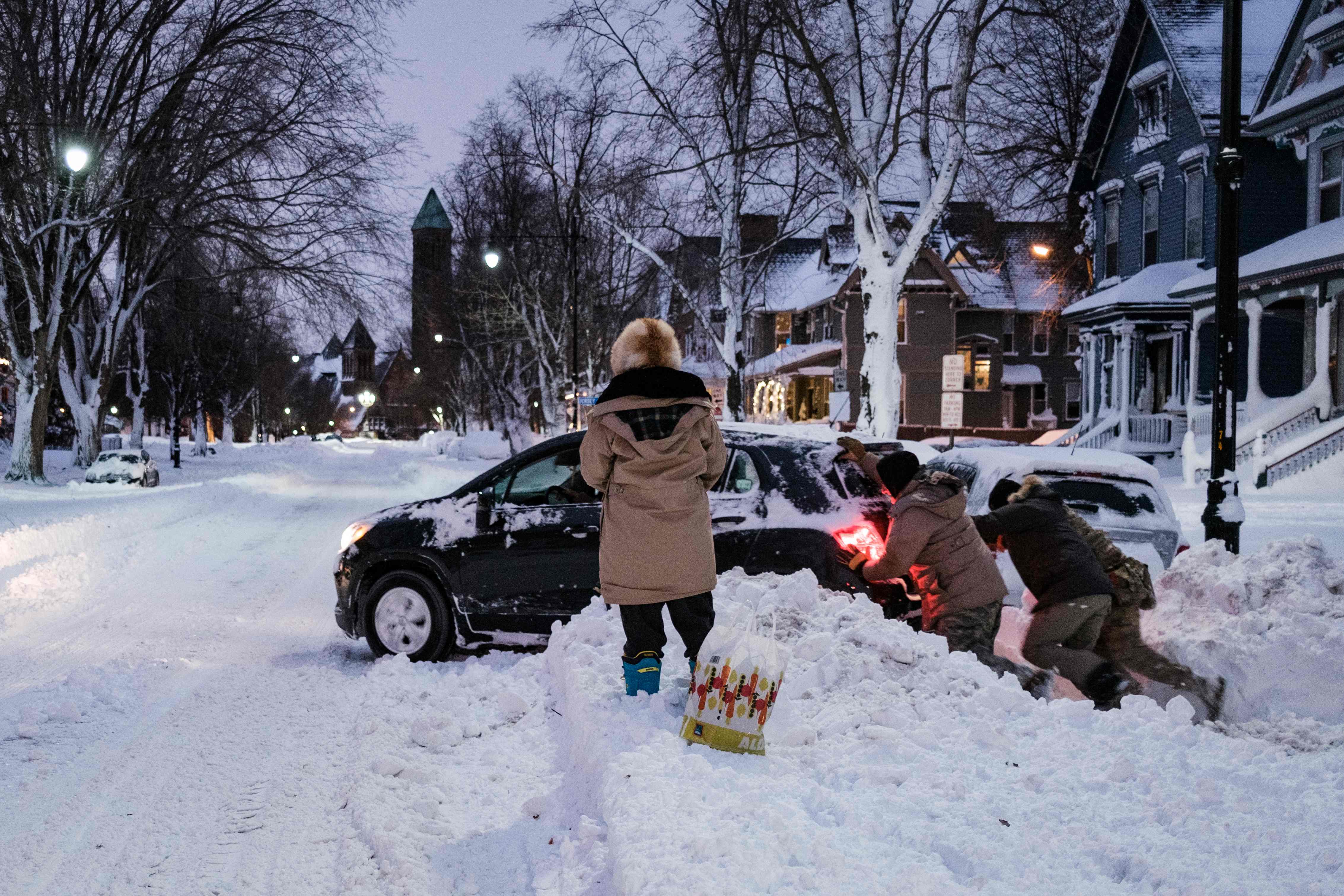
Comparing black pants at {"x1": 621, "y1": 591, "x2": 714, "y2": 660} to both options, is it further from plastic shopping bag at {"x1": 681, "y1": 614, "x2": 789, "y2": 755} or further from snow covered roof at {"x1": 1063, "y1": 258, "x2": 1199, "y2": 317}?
snow covered roof at {"x1": 1063, "y1": 258, "x2": 1199, "y2": 317}

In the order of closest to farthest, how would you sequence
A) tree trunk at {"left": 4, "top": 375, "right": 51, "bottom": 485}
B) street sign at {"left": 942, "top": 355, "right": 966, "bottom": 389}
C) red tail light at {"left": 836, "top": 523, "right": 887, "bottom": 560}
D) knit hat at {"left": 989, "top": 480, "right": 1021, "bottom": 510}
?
red tail light at {"left": 836, "top": 523, "right": 887, "bottom": 560}
knit hat at {"left": 989, "top": 480, "right": 1021, "bottom": 510}
street sign at {"left": 942, "top": 355, "right": 966, "bottom": 389}
tree trunk at {"left": 4, "top": 375, "right": 51, "bottom": 485}

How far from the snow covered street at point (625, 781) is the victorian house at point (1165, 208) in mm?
20451

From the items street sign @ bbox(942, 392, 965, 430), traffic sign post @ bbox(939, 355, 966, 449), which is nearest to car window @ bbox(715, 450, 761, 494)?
traffic sign post @ bbox(939, 355, 966, 449)

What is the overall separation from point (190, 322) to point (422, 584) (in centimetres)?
4363

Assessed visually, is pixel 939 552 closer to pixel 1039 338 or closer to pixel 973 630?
pixel 973 630

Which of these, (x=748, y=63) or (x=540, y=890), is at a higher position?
(x=748, y=63)

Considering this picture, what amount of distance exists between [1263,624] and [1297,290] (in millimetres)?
17274

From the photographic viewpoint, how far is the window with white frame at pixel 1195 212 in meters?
26.3

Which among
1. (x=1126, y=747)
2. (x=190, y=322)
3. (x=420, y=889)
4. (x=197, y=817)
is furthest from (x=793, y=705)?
(x=190, y=322)

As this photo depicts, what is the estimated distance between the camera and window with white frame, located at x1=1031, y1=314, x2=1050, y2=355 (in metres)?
49.1

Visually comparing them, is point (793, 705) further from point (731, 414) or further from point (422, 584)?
point (731, 414)

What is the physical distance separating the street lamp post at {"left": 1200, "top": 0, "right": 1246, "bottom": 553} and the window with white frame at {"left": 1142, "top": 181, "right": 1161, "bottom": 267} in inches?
805

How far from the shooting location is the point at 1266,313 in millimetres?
22609

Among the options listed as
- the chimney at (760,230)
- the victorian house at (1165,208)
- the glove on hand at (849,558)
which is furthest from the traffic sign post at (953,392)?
the glove on hand at (849,558)
